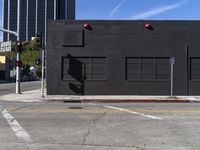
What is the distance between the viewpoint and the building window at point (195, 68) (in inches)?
1183

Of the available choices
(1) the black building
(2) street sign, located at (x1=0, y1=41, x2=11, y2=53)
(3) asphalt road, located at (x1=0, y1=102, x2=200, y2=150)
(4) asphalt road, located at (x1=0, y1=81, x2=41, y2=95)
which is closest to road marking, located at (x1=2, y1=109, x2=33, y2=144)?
(3) asphalt road, located at (x1=0, y1=102, x2=200, y2=150)

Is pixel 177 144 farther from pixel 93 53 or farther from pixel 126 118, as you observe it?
pixel 93 53

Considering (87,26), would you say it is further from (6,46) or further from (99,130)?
(6,46)

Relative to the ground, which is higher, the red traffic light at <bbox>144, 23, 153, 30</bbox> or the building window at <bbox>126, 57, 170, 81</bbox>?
the red traffic light at <bbox>144, 23, 153, 30</bbox>

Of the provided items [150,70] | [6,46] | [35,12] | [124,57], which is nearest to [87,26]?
[124,57]

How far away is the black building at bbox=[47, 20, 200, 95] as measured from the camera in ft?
98.3

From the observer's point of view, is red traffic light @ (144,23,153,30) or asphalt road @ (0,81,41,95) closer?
red traffic light @ (144,23,153,30)

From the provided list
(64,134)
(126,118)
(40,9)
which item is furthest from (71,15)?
(64,134)

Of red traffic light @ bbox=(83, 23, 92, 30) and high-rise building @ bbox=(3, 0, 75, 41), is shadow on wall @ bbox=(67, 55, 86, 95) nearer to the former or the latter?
red traffic light @ bbox=(83, 23, 92, 30)

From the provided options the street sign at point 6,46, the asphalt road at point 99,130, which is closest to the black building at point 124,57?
the asphalt road at point 99,130

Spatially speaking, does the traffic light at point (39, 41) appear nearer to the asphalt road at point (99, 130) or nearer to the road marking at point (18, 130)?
the asphalt road at point (99, 130)

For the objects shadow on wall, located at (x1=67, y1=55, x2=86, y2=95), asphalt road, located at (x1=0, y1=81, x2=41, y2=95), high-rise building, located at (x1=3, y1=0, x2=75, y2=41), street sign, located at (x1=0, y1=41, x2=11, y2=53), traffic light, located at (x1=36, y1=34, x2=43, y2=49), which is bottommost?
→ asphalt road, located at (x1=0, y1=81, x2=41, y2=95)

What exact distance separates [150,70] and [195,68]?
10.9 feet

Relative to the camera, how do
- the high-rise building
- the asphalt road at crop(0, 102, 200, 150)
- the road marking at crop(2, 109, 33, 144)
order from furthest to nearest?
the high-rise building, the road marking at crop(2, 109, 33, 144), the asphalt road at crop(0, 102, 200, 150)
